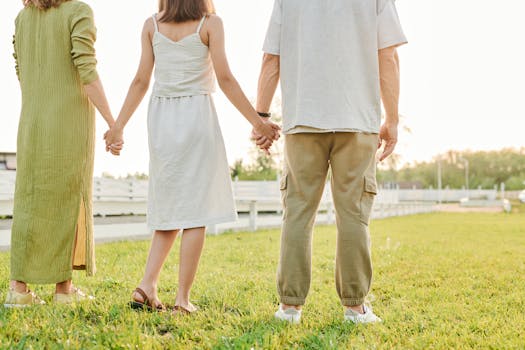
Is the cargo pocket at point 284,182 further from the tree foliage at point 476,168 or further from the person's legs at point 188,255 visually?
the tree foliage at point 476,168

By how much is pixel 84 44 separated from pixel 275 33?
3.89 feet

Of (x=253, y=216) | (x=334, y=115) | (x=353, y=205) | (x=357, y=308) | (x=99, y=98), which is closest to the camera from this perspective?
(x=334, y=115)

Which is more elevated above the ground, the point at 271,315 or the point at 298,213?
the point at 298,213

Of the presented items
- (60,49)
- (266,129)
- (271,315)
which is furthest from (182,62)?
(271,315)

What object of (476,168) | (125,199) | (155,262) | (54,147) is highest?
(476,168)

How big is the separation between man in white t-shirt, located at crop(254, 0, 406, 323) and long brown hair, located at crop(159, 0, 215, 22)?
39 centimetres

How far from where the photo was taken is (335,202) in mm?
3096

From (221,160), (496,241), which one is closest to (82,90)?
(221,160)

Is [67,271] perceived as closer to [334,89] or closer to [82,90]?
[82,90]

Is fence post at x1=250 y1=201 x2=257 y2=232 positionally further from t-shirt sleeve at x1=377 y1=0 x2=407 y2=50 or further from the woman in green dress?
t-shirt sleeve at x1=377 y1=0 x2=407 y2=50

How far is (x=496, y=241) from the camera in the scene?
10898 millimetres

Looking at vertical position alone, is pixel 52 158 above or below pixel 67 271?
above

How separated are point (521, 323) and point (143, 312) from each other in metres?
2.14

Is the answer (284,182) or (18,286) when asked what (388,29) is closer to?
(284,182)
